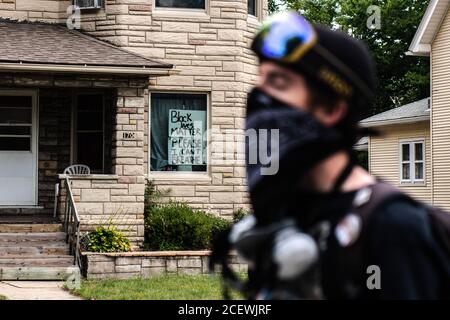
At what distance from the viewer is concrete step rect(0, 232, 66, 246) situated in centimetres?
1584

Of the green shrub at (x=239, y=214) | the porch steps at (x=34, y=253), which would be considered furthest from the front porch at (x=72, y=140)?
the green shrub at (x=239, y=214)

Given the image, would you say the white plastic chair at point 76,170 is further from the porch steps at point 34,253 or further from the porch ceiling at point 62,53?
the porch ceiling at point 62,53

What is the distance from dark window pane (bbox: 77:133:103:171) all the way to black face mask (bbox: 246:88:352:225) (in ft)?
55.4

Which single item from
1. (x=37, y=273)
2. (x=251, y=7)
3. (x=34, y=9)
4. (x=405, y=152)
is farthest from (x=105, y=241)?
(x=405, y=152)

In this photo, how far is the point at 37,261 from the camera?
15.0 m

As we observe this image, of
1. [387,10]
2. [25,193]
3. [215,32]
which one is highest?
[387,10]

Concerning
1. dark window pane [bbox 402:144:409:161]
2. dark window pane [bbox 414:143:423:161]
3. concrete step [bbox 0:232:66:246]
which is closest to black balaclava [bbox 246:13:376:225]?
concrete step [bbox 0:232:66:246]

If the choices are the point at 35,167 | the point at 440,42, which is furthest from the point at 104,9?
the point at 440,42

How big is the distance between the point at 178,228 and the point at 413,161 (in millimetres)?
16775

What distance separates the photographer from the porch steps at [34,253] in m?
14.5

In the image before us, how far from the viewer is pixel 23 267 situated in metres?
14.6
